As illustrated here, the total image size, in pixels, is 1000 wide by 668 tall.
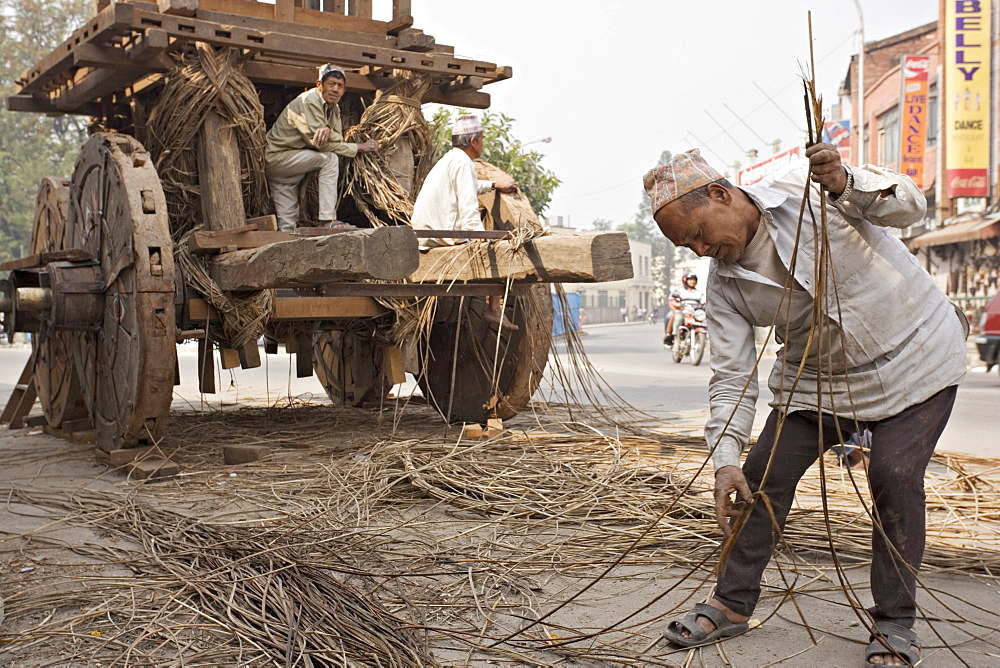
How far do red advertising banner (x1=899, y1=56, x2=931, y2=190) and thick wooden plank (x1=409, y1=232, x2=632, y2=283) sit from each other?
19416 millimetres

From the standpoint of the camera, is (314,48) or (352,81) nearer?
(314,48)

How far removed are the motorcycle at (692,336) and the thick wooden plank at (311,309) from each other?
9715 millimetres

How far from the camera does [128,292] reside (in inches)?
209

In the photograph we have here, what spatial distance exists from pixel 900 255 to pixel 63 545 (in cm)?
334

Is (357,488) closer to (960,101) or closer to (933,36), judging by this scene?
(960,101)

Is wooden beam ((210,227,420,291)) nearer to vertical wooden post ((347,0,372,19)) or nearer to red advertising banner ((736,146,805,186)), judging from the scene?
vertical wooden post ((347,0,372,19))

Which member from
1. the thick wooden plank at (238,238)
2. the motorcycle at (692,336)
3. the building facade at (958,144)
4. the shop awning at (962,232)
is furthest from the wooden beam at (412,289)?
the shop awning at (962,232)

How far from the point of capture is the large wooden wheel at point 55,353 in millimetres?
6598

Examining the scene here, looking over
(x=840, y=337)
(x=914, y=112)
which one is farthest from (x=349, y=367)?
(x=914, y=112)

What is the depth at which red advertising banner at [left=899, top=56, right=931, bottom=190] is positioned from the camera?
22109 millimetres

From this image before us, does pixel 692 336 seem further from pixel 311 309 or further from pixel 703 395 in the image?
pixel 311 309

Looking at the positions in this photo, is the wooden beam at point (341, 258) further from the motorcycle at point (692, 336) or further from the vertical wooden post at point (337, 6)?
the motorcycle at point (692, 336)

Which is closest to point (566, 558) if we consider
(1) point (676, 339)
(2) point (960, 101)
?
(1) point (676, 339)

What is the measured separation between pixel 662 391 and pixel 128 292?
22.1 feet
